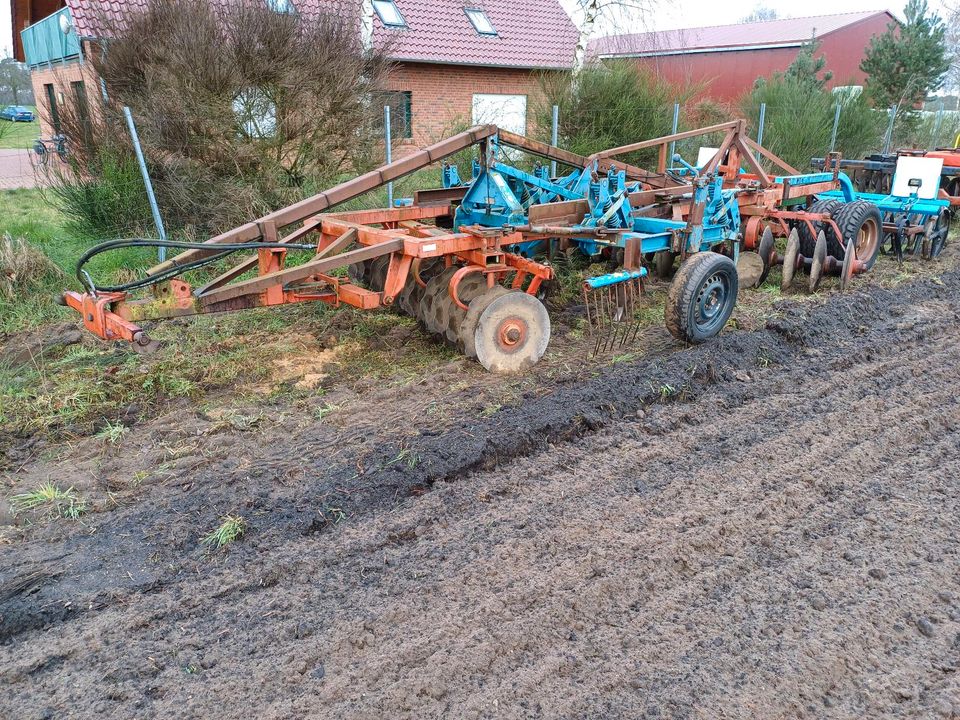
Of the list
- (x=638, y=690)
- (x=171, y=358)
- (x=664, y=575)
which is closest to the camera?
(x=638, y=690)

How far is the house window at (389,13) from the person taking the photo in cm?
1762

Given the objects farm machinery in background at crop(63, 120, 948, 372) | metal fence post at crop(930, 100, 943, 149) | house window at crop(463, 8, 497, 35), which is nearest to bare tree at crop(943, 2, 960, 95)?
metal fence post at crop(930, 100, 943, 149)

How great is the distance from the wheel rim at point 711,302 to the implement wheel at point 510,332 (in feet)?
4.48

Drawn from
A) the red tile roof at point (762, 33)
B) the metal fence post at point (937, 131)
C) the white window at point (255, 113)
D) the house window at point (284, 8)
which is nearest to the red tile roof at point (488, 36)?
the house window at point (284, 8)

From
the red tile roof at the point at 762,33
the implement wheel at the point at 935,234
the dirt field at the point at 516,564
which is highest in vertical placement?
the red tile roof at the point at 762,33

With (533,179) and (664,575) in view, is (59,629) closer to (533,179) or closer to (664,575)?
(664,575)

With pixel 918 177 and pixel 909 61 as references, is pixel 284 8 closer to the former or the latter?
pixel 918 177

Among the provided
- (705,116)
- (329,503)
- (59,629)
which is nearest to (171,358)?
(329,503)

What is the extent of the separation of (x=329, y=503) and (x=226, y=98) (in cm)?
668

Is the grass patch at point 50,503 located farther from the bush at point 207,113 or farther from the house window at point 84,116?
the house window at point 84,116

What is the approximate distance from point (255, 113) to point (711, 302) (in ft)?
20.2

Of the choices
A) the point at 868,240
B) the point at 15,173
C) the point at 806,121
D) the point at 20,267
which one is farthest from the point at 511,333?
the point at 15,173

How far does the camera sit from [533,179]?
6336 mm

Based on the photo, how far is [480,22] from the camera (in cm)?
1956
